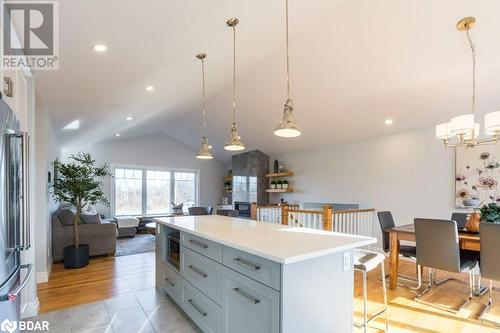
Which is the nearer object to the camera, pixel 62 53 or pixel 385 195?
pixel 62 53

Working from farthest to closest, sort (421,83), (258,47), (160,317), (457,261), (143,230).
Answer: (143,230) → (421,83) → (258,47) → (457,261) → (160,317)

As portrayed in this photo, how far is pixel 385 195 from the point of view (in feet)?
18.4

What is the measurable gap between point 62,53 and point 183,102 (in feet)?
9.90

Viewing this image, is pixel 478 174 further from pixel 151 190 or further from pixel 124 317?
pixel 151 190

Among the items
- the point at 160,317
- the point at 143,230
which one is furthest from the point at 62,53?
the point at 143,230

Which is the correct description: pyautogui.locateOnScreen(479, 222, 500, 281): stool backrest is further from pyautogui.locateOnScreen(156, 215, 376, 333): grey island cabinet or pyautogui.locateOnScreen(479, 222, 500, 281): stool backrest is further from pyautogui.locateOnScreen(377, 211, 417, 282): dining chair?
pyautogui.locateOnScreen(156, 215, 376, 333): grey island cabinet

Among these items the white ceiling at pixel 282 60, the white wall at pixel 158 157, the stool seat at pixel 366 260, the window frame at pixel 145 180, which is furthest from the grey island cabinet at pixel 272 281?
the white wall at pixel 158 157

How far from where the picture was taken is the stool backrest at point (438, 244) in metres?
3.04

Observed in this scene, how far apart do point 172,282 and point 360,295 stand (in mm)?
2213

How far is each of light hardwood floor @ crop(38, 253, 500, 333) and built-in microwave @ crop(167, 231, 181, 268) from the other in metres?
0.86

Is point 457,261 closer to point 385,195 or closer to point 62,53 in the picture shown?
point 385,195

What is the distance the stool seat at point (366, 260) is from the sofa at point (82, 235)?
4515 millimetres

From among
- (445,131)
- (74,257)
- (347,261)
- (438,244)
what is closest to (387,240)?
(438,244)

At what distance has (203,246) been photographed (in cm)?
234
